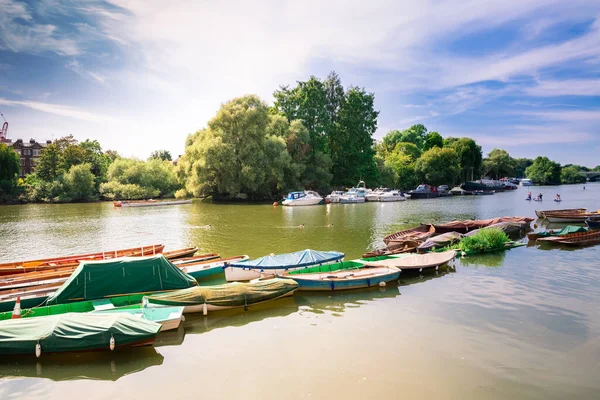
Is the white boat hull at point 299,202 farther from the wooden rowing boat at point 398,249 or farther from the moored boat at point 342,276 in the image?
the moored boat at point 342,276

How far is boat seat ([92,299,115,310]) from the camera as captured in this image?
15214mm

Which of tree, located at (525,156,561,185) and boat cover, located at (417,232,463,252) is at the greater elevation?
tree, located at (525,156,561,185)

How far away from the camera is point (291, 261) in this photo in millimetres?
21125

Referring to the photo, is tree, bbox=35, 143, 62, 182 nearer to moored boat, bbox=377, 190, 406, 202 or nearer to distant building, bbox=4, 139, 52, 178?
distant building, bbox=4, 139, 52, 178

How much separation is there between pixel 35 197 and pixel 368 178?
71.4 meters

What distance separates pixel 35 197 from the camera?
266 feet

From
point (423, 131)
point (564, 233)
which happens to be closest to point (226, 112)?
point (564, 233)

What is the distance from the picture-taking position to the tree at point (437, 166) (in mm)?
111000

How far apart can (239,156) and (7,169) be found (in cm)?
4947

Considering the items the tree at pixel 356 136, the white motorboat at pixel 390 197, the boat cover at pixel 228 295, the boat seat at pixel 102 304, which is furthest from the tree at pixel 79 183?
the boat cover at pixel 228 295

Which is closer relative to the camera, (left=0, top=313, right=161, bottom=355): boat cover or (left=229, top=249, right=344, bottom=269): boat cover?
(left=0, top=313, right=161, bottom=355): boat cover

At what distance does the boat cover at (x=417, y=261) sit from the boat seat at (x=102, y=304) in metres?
12.5

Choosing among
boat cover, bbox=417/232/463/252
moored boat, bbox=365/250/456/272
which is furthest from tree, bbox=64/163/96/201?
moored boat, bbox=365/250/456/272

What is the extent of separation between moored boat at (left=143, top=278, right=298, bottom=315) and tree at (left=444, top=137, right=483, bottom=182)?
11651 cm
